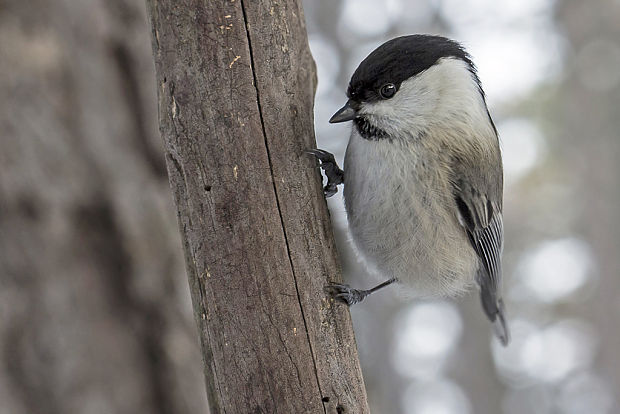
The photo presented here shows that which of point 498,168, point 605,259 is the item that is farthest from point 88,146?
point 605,259

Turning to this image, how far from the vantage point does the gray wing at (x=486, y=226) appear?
1.87 m

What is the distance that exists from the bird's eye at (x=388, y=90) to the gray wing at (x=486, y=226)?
0.98 ft

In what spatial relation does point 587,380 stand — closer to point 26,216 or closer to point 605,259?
point 605,259

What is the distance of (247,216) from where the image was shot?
1416 mm

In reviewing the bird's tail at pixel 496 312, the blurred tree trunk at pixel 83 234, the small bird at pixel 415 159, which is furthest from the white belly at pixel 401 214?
the blurred tree trunk at pixel 83 234

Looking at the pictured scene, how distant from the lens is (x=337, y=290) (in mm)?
1493

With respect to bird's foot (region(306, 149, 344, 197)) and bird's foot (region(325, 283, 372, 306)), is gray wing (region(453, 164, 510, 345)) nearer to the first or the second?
bird's foot (region(306, 149, 344, 197))

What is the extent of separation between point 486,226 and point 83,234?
142 cm

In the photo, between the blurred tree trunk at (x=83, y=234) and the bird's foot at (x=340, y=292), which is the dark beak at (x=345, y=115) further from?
the blurred tree trunk at (x=83, y=234)

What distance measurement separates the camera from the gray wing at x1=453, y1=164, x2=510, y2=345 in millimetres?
1869

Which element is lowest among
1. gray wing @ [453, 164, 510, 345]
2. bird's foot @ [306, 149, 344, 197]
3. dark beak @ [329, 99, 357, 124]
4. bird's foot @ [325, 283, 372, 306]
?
bird's foot @ [325, 283, 372, 306]

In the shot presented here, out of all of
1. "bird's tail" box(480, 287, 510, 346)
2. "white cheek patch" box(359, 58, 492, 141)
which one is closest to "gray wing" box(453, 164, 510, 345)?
"bird's tail" box(480, 287, 510, 346)

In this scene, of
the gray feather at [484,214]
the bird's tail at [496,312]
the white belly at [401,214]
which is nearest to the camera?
the white belly at [401,214]

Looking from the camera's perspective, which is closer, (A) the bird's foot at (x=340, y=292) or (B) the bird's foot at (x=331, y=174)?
(A) the bird's foot at (x=340, y=292)
